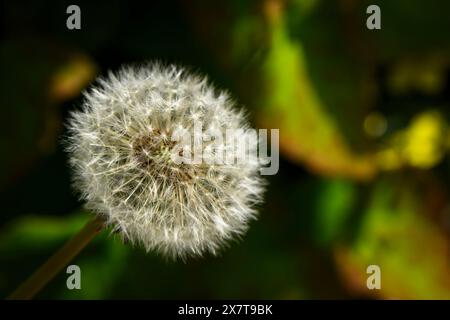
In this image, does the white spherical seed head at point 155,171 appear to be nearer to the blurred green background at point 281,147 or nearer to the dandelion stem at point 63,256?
the dandelion stem at point 63,256

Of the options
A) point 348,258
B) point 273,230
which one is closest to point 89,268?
point 273,230

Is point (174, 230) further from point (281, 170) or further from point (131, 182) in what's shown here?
point (281, 170)

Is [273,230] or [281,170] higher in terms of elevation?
[281,170]

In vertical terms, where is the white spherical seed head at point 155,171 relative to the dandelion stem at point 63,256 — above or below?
above

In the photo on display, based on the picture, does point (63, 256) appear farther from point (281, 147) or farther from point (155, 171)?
point (281, 147)

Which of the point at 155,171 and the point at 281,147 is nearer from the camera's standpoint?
the point at 155,171

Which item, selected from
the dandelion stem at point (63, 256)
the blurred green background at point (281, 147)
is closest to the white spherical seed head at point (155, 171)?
the dandelion stem at point (63, 256)

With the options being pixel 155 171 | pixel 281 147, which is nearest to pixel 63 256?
pixel 155 171
